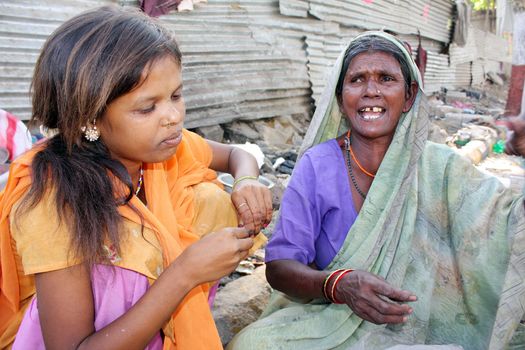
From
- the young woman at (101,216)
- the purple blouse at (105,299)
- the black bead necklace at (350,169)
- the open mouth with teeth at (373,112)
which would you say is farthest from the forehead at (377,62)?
the purple blouse at (105,299)

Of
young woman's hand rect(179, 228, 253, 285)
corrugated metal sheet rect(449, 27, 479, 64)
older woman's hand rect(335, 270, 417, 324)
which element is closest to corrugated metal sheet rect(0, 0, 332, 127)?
young woman's hand rect(179, 228, 253, 285)

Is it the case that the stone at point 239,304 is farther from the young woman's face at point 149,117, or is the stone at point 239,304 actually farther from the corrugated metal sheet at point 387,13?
the corrugated metal sheet at point 387,13

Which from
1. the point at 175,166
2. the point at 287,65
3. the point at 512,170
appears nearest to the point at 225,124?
the point at 287,65

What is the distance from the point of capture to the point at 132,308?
4.83 feet

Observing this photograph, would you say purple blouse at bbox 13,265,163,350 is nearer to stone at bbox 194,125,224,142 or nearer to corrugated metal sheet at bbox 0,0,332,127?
corrugated metal sheet at bbox 0,0,332,127

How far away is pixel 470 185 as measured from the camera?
2.01 metres

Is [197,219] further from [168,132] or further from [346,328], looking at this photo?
[346,328]

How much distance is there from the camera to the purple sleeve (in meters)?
1.98

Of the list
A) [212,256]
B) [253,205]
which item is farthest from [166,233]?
[253,205]

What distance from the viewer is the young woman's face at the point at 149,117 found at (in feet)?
4.88

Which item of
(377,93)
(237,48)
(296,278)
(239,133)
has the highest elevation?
(237,48)

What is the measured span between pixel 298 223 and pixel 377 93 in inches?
25.3

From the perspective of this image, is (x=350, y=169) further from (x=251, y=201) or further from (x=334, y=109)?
(x=251, y=201)

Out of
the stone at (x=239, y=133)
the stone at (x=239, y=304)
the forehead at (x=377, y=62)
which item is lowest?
the stone at (x=239, y=304)
